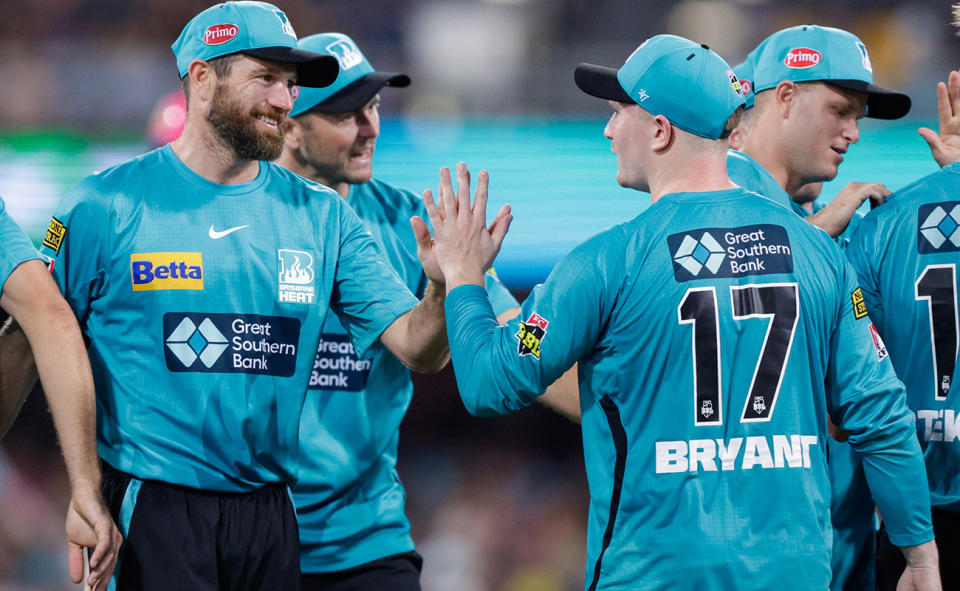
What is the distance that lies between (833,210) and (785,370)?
119 cm

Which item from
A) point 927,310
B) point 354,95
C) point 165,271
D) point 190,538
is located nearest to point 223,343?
point 165,271

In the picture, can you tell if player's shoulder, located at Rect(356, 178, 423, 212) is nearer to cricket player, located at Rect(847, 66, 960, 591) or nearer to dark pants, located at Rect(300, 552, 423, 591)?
dark pants, located at Rect(300, 552, 423, 591)

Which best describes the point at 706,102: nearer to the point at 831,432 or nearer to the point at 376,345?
the point at 376,345

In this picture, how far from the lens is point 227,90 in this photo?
11.5 feet

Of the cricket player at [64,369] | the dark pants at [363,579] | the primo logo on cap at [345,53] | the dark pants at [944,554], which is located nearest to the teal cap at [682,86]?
the dark pants at [944,554]

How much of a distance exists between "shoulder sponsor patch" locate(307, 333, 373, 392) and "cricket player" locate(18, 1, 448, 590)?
0.70 meters

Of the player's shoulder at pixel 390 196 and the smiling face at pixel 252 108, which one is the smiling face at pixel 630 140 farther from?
the player's shoulder at pixel 390 196

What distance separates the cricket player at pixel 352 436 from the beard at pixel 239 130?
28.3 inches

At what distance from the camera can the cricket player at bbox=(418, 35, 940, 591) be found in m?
2.81

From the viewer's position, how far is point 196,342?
3.26 metres

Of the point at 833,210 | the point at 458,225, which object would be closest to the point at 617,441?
the point at 458,225

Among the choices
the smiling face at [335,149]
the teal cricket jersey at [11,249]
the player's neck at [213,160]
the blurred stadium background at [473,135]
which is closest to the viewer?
the teal cricket jersey at [11,249]

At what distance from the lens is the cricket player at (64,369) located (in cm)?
301

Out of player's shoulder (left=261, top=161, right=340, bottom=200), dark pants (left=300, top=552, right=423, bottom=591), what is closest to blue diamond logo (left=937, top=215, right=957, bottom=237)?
player's shoulder (left=261, top=161, right=340, bottom=200)
